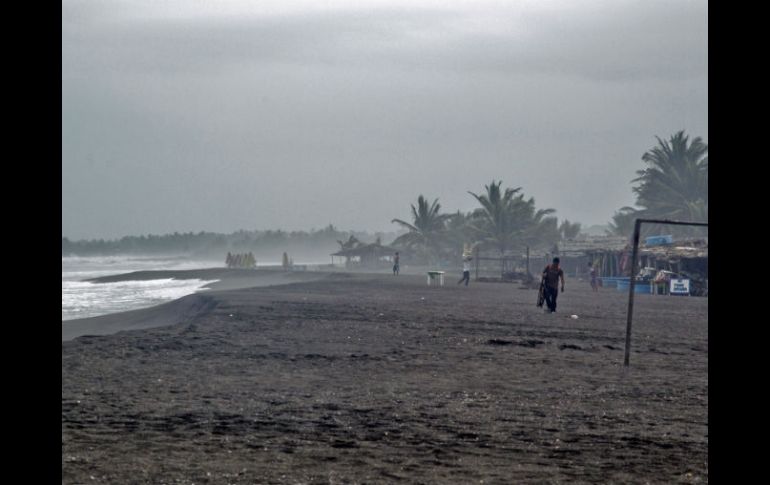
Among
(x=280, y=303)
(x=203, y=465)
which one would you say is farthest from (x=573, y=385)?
(x=280, y=303)

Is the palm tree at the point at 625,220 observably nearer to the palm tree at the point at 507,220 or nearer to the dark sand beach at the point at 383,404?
the palm tree at the point at 507,220

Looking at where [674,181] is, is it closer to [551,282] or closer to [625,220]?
[625,220]

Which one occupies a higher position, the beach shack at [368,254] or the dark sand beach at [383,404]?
the beach shack at [368,254]

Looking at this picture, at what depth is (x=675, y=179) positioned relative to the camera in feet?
203

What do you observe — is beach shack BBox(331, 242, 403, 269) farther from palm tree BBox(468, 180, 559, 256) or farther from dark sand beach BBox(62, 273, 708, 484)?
dark sand beach BBox(62, 273, 708, 484)

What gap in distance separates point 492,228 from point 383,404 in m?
55.9

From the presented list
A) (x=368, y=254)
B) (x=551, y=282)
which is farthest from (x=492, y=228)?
(x=551, y=282)

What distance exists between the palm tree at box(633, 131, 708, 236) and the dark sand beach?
43379 millimetres

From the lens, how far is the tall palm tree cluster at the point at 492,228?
6406 centimetres

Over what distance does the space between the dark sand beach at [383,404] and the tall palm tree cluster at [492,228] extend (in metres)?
44.1

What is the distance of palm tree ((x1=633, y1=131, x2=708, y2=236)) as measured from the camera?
200 feet

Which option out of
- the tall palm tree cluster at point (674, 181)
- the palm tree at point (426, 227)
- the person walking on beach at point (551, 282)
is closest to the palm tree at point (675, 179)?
the tall palm tree cluster at point (674, 181)

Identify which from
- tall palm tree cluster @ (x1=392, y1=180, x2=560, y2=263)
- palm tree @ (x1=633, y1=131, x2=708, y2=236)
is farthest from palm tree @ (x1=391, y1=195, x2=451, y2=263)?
palm tree @ (x1=633, y1=131, x2=708, y2=236)
